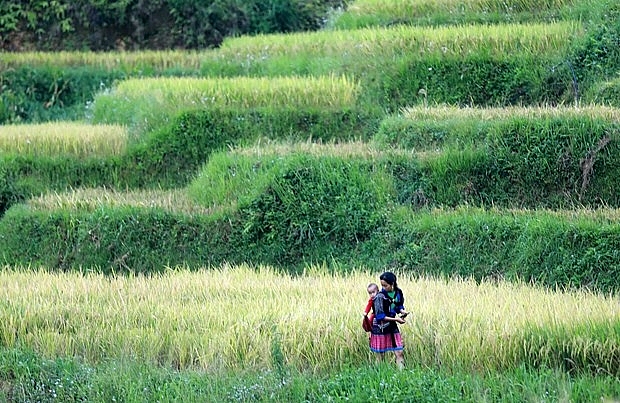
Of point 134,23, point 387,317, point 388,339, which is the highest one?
point 134,23

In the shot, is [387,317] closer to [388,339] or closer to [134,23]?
[388,339]

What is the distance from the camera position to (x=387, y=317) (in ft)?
18.2

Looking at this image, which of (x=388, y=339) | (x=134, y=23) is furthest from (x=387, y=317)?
(x=134, y=23)

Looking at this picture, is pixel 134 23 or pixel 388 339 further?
pixel 134 23

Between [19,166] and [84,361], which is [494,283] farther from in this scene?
[19,166]

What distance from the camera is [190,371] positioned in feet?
19.0

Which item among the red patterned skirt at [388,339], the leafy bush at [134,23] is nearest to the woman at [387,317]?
the red patterned skirt at [388,339]

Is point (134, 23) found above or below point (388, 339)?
above

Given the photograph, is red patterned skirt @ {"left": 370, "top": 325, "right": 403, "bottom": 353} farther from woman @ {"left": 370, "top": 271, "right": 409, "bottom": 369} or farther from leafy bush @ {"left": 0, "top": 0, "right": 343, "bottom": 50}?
leafy bush @ {"left": 0, "top": 0, "right": 343, "bottom": 50}

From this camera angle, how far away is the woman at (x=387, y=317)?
555cm

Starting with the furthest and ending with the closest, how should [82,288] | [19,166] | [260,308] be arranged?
[19,166] < [82,288] < [260,308]

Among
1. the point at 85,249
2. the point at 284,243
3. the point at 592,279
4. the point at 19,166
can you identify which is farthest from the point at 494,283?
the point at 19,166

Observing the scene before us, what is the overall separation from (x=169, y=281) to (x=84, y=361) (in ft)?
5.95

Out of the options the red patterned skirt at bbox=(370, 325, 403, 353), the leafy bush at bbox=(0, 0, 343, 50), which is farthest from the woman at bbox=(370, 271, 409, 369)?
the leafy bush at bbox=(0, 0, 343, 50)
